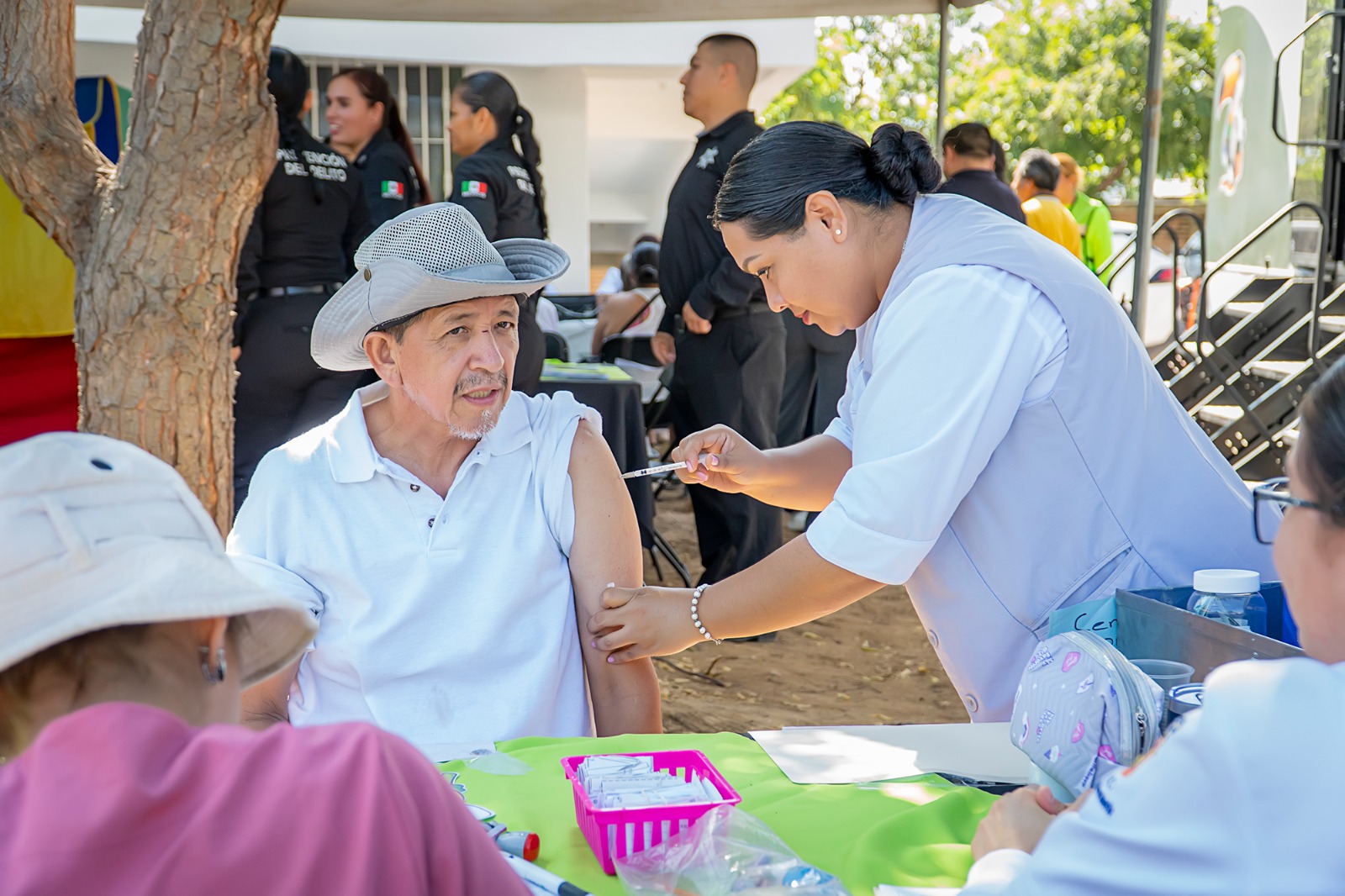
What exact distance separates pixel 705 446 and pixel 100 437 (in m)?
1.68

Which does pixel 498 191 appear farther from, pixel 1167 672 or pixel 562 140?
pixel 562 140

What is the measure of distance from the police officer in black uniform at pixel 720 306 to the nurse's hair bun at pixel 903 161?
2702mm

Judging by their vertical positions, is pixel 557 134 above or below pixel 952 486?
above

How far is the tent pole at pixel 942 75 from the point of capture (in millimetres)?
6219

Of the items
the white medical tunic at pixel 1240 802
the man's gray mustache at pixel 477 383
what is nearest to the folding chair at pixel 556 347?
the man's gray mustache at pixel 477 383

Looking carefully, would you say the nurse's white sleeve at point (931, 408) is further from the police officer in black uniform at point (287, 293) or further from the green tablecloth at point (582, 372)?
the green tablecloth at point (582, 372)

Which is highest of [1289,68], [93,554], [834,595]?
[1289,68]

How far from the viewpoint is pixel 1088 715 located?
4.73 feet

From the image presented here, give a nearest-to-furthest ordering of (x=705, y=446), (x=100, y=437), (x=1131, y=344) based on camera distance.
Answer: (x=100, y=437), (x=1131, y=344), (x=705, y=446)

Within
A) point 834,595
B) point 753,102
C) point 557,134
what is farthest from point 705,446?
point 753,102

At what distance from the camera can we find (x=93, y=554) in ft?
3.11

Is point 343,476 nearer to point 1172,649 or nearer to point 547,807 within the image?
point 547,807

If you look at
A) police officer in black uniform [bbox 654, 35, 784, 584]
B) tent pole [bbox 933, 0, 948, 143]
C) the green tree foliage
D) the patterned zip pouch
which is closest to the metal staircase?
tent pole [bbox 933, 0, 948, 143]

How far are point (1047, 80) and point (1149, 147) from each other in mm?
21365
